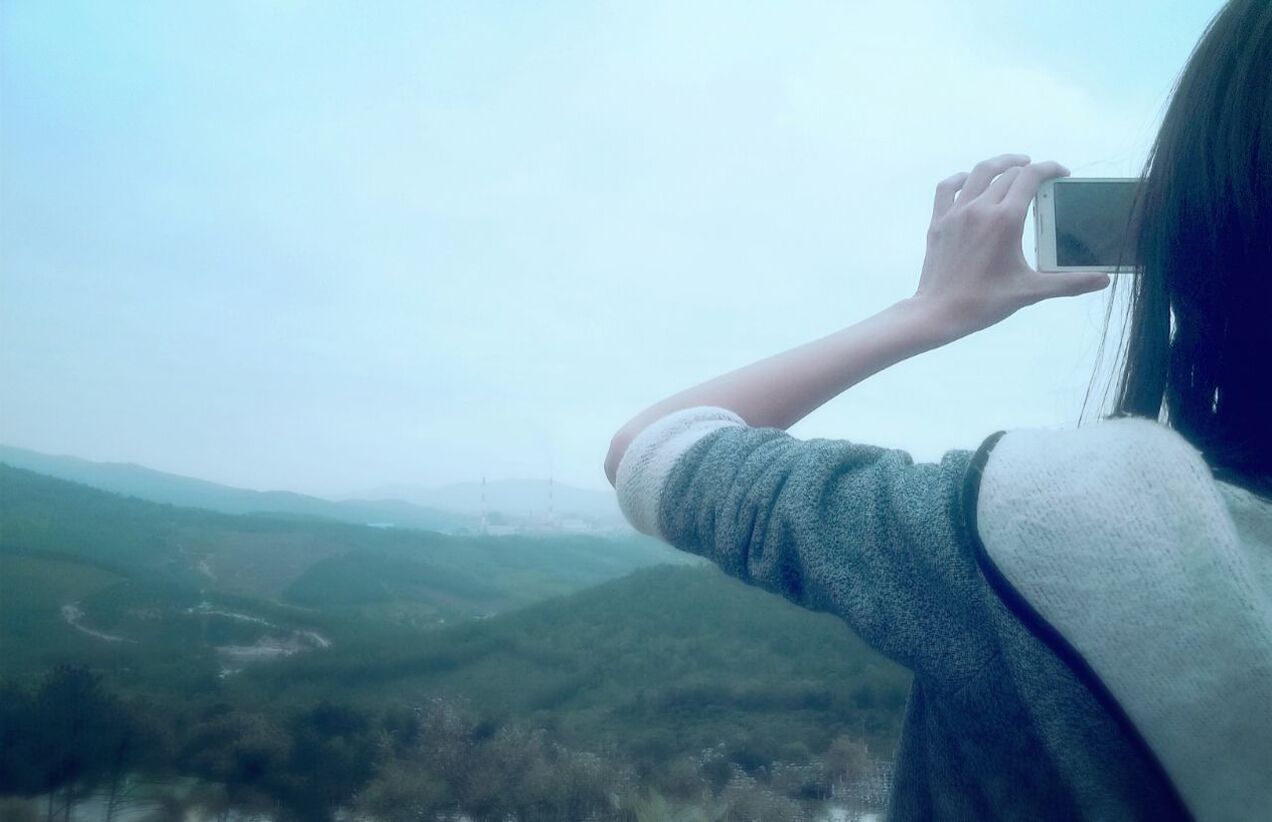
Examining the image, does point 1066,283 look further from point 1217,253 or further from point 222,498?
point 222,498

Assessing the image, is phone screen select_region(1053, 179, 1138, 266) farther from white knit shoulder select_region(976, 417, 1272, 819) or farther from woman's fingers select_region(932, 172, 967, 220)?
white knit shoulder select_region(976, 417, 1272, 819)

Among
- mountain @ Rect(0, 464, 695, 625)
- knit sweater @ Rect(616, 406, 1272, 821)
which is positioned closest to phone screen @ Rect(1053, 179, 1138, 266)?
knit sweater @ Rect(616, 406, 1272, 821)

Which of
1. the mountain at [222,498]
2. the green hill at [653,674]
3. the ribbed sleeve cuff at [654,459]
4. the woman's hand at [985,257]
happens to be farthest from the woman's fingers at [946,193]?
the mountain at [222,498]

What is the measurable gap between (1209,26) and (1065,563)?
2.29ft

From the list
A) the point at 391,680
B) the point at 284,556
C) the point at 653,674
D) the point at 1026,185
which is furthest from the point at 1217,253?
the point at 284,556

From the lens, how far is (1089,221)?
4.85 feet

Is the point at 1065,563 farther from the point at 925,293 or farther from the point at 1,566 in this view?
the point at 1,566

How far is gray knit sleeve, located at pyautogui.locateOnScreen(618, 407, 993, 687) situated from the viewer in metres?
0.98

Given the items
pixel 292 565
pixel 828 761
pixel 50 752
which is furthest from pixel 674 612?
pixel 50 752

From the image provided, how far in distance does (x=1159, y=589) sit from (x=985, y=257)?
681 millimetres

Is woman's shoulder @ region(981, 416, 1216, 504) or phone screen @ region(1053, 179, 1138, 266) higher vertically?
phone screen @ region(1053, 179, 1138, 266)

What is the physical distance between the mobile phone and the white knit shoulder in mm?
607

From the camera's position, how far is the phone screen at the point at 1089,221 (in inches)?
57.8

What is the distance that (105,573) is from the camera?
361 cm
